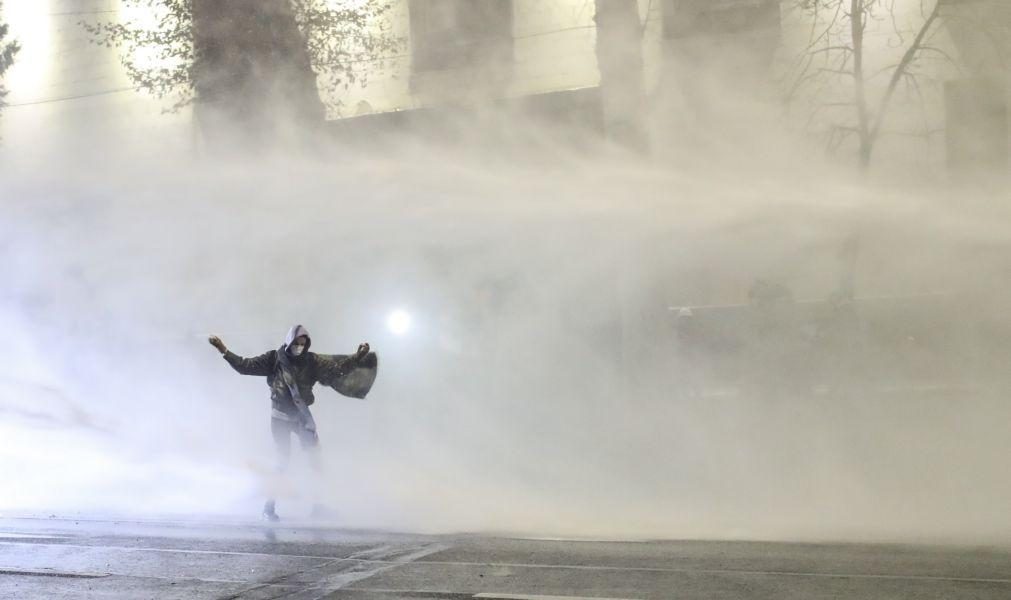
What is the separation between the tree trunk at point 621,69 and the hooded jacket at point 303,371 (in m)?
6.74

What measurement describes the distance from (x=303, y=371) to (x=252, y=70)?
10.0 metres

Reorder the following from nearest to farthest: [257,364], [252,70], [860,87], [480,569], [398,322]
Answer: [480,569]
[257,364]
[860,87]
[398,322]
[252,70]

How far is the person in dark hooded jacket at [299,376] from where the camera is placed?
10117mm

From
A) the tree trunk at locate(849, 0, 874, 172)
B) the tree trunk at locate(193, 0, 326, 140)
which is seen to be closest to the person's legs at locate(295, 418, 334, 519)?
the tree trunk at locate(849, 0, 874, 172)

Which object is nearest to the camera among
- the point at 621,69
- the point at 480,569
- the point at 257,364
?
the point at 480,569

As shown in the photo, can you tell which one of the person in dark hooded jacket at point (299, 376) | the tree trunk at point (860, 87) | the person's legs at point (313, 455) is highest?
the tree trunk at point (860, 87)

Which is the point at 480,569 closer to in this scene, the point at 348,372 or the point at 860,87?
the point at 348,372

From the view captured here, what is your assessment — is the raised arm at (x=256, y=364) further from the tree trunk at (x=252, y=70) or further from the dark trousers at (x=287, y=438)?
the tree trunk at (x=252, y=70)

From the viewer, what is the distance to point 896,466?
10.6m

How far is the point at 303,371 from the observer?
1027cm

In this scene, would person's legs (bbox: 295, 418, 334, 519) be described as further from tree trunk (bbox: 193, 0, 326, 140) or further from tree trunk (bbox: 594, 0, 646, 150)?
tree trunk (bbox: 193, 0, 326, 140)

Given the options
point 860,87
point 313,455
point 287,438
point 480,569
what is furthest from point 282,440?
point 860,87

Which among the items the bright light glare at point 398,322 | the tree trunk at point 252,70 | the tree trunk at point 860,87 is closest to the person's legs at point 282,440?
the bright light glare at point 398,322

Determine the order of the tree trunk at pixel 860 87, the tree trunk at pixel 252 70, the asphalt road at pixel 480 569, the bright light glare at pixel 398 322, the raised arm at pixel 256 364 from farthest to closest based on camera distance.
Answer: the tree trunk at pixel 252 70
the bright light glare at pixel 398 322
the tree trunk at pixel 860 87
the raised arm at pixel 256 364
the asphalt road at pixel 480 569
